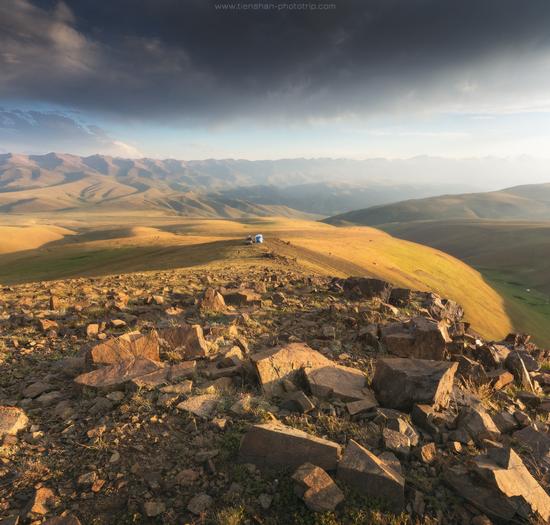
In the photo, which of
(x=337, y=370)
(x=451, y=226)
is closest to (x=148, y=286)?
(x=337, y=370)

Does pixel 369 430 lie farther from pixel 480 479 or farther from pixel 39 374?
pixel 39 374

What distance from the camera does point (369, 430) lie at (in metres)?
6.41

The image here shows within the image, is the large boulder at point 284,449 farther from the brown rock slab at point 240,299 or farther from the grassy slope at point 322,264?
the grassy slope at point 322,264

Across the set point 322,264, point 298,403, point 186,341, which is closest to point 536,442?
point 298,403

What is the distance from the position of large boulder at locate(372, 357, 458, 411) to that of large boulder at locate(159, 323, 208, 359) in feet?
14.9

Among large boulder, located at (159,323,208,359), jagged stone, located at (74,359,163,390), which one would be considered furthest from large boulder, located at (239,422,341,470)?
large boulder, located at (159,323,208,359)

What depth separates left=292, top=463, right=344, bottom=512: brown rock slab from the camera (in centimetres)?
482

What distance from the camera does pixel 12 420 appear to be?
638 cm

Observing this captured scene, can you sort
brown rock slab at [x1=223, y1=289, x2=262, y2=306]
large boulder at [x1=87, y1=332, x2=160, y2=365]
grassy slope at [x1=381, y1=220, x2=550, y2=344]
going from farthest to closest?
1. grassy slope at [x1=381, y1=220, x2=550, y2=344]
2. brown rock slab at [x1=223, y1=289, x2=262, y2=306]
3. large boulder at [x1=87, y1=332, x2=160, y2=365]

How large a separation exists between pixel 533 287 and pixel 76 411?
111703mm

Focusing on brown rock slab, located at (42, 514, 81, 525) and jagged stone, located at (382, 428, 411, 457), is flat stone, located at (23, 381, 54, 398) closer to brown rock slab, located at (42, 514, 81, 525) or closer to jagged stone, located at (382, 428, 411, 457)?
brown rock slab, located at (42, 514, 81, 525)

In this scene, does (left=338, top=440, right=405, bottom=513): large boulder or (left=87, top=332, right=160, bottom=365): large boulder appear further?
(left=87, top=332, right=160, bottom=365): large boulder

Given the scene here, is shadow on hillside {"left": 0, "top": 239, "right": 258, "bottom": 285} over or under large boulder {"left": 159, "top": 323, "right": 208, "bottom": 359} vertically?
under

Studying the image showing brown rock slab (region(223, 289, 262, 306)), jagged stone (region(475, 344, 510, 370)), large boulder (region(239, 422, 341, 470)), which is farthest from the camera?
brown rock slab (region(223, 289, 262, 306))
